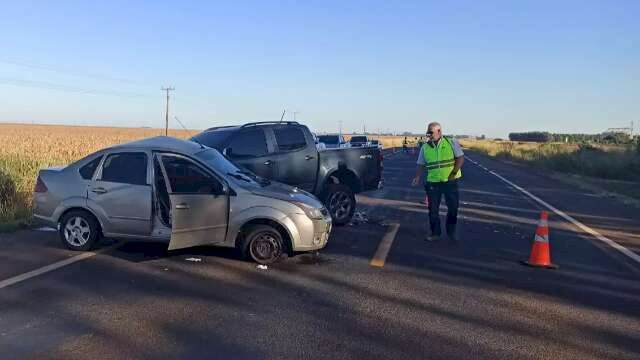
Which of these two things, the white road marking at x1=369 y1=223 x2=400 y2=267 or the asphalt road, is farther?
A: the white road marking at x1=369 y1=223 x2=400 y2=267

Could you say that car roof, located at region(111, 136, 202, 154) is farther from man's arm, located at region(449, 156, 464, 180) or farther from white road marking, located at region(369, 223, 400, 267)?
man's arm, located at region(449, 156, 464, 180)

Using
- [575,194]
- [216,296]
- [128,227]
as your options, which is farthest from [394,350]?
[575,194]

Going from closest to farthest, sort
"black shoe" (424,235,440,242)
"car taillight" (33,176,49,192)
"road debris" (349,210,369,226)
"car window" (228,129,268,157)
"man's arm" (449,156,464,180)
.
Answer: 1. "car taillight" (33,176,49,192)
2. "man's arm" (449,156,464,180)
3. "black shoe" (424,235,440,242)
4. "car window" (228,129,268,157)
5. "road debris" (349,210,369,226)

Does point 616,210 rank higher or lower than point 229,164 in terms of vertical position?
lower

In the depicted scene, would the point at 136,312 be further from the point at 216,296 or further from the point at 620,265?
the point at 620,265

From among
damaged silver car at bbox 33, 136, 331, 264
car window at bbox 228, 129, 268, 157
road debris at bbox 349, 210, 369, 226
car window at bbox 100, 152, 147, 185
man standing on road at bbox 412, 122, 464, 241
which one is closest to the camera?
damaged silver car at bbox 33, 136, 331, 264

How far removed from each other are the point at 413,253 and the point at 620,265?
2781 millimetres

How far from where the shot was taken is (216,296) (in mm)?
6512

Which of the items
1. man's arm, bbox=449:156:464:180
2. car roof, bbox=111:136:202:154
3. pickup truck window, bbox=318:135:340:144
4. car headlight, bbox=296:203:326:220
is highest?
pickup truck window, bbox=318:135:340:144

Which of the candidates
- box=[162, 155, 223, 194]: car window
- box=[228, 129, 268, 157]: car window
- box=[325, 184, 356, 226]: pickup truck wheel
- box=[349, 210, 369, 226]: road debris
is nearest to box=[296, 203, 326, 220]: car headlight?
box=[162, 155, 223, 194]: car window

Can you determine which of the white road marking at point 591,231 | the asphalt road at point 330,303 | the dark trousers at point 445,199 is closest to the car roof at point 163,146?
the asphalt road at point 330,303

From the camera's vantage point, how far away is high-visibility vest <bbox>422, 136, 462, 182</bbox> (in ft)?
33.0

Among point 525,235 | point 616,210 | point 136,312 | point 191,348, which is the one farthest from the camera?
point 616,210

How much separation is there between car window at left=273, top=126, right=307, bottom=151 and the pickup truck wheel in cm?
96
